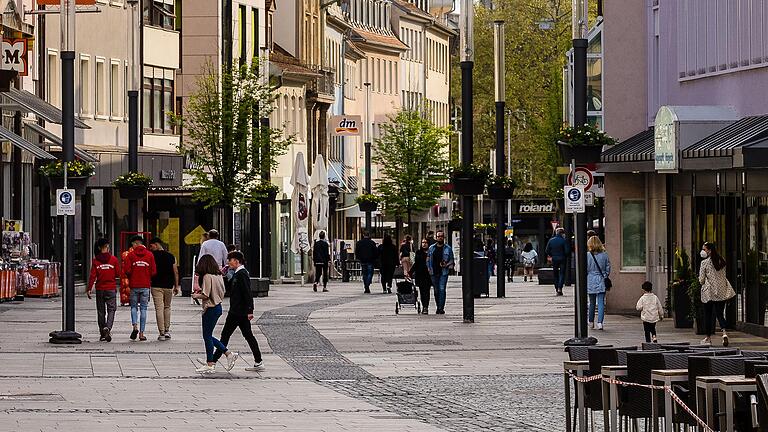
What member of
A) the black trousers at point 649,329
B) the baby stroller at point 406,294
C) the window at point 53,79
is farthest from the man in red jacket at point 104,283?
the window at point 53,79

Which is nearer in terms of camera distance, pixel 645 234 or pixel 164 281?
pixel 164 281

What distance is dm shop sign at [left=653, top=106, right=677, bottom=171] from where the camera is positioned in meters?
33.9

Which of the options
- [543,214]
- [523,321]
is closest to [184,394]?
[523,321]

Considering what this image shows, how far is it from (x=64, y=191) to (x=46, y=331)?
408 cm

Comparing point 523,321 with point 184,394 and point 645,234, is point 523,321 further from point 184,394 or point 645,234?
point 184,394

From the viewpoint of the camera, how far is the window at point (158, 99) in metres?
67.3

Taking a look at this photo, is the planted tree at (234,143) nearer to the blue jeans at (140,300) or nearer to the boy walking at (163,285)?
the boy walking at (163,285)

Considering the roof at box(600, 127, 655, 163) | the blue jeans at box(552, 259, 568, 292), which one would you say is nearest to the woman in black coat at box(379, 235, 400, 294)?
the blue jeans at box(552, 259, 568, 292)

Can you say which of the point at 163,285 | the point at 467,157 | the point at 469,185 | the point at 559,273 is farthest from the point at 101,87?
the point at 163,285

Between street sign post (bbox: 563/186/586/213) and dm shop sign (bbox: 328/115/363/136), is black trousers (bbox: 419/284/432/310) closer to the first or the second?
Answer: street sign post (bbox: 563/186/586/213)

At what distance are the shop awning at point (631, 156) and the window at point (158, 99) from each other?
2983 centimetres

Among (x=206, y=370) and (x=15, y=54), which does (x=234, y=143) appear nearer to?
(x=15, y=54)

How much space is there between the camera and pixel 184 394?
2253cm

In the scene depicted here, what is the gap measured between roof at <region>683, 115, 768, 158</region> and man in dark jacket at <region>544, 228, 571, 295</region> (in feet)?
67.6
